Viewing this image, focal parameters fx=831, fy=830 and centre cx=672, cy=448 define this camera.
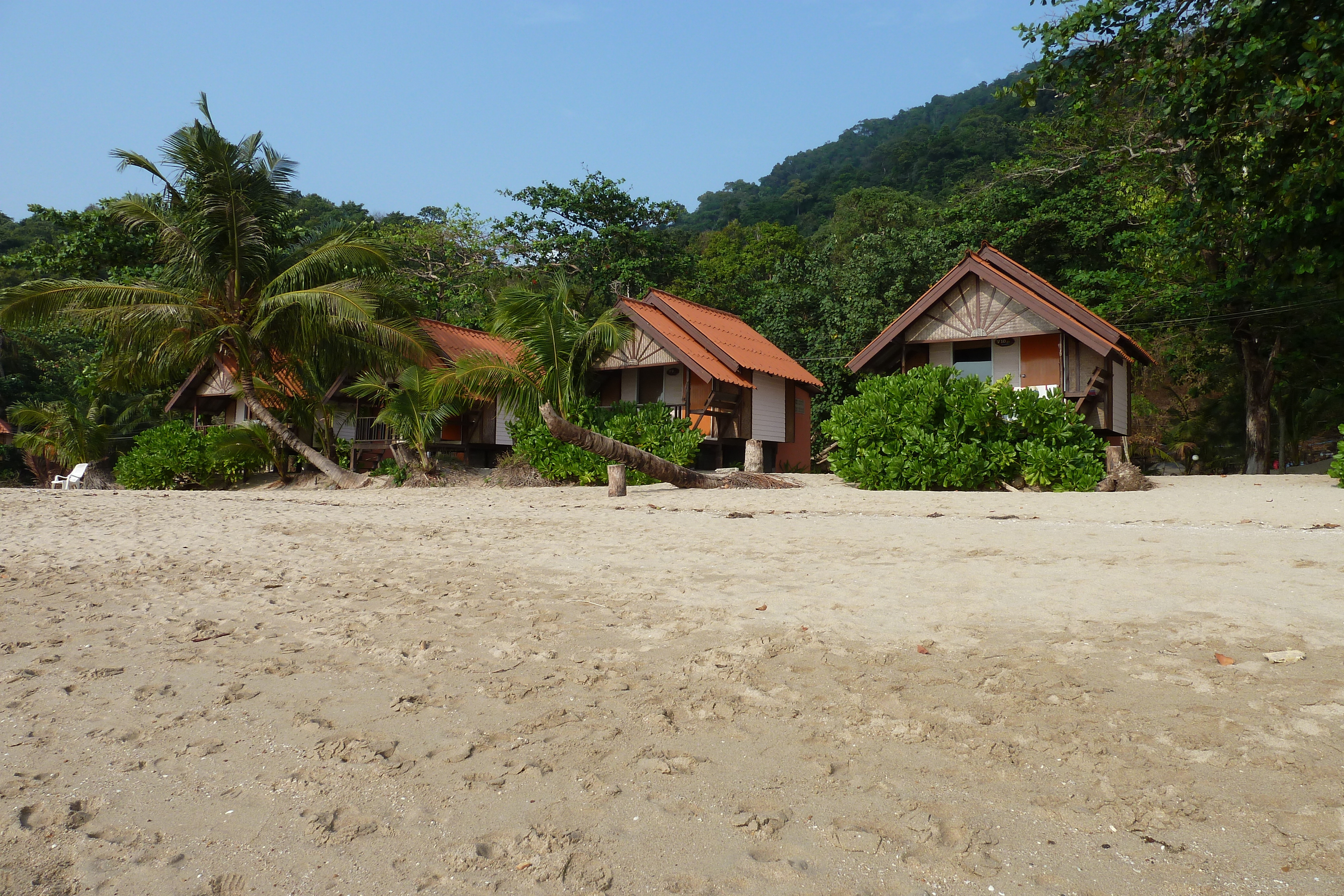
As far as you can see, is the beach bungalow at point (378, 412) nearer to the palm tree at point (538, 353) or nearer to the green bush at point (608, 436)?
the green bush at point (608, 436)

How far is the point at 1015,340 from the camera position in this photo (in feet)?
60.8

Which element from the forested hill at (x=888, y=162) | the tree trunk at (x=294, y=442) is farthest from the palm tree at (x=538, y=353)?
the forested hill at (x=888, y=162)

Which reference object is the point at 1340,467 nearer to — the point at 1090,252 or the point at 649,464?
the point at 649,464

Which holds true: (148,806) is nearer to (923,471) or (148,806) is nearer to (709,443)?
(923,471)

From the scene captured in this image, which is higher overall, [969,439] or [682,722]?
[969,439]

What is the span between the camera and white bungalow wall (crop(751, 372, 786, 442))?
2081 cm

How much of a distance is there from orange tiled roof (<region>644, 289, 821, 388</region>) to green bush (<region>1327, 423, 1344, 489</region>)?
36.3 ft

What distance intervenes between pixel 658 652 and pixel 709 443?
16374 millimetres

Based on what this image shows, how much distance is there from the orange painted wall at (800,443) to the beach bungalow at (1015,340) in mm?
4038

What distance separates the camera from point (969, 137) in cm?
5209

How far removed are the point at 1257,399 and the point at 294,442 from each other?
2268 centimetres

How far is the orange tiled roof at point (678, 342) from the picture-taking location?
60.8 ft

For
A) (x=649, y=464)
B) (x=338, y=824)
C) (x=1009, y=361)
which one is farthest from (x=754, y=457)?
(x=338, y=824)

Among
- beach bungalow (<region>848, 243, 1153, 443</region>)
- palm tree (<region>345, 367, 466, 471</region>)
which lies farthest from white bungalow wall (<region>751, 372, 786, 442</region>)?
palm tree (<region>345, 367, 466, 471</region>)
